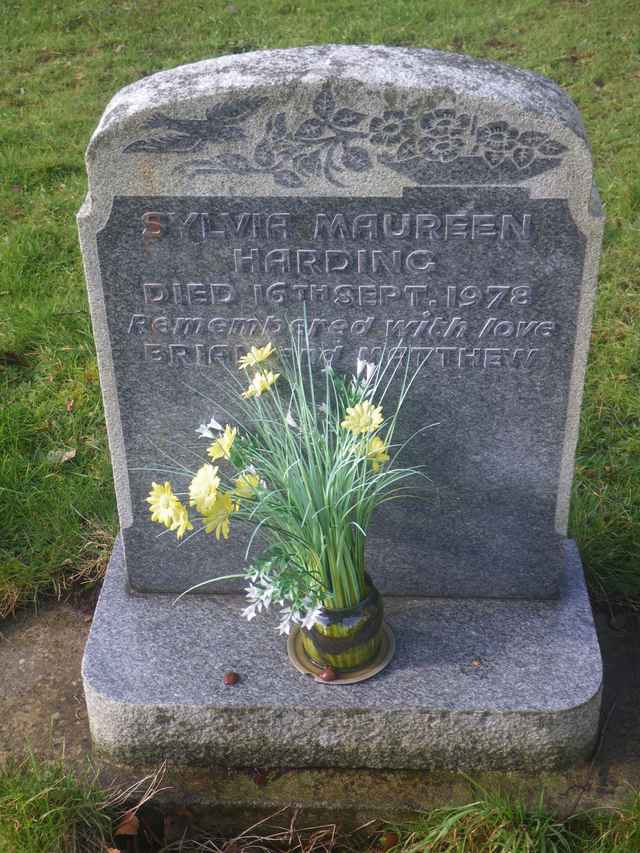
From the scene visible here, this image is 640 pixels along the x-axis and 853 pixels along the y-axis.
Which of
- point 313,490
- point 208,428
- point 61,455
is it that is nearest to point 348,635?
point 313,490

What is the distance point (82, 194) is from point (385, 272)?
356 cm

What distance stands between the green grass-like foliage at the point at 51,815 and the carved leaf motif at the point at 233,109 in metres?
1.61

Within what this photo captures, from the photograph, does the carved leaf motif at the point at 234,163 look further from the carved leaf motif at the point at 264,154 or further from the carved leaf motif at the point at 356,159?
the carved leaf motif at the point at 356,159

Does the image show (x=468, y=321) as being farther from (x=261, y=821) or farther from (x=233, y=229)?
(x=261, y=821)

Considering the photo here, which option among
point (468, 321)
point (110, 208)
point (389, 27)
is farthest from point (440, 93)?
point (389, 27)

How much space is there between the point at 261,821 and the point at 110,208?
1538mm

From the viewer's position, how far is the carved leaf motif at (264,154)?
91.4 inches

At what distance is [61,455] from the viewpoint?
3.78 m

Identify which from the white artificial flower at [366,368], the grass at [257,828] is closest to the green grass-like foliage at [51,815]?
the grass at [257,828]

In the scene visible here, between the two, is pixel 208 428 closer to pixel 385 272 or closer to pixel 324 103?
pixel 385 272

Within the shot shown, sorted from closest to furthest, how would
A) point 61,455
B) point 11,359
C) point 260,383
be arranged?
point 260,383 → point 61,455 → point 11,359

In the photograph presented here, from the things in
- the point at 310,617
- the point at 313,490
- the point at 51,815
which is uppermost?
the point at 313,490

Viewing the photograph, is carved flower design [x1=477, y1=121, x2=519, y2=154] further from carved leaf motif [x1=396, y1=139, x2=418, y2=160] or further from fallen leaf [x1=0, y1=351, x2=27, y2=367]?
fallen leaf [x1=0, y1=351, x2=27, y2=367]

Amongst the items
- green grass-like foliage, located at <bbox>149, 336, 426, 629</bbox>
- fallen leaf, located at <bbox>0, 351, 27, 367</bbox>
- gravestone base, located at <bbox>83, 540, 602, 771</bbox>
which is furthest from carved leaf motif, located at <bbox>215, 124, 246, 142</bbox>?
fallen leaf, located at <bbox>0, 351, 27, 367</bbox>
